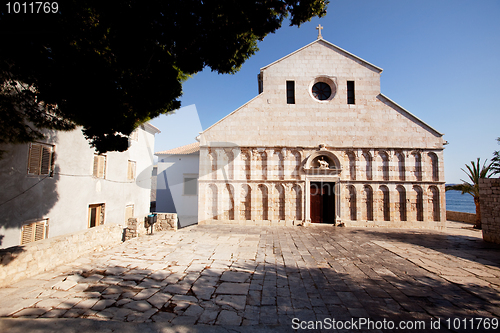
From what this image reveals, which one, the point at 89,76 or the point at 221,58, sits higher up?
the point at 221,58

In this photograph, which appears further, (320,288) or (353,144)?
(353,144)

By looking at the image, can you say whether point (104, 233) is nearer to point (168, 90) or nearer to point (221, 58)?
point (168, 90)

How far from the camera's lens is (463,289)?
454 centimetres

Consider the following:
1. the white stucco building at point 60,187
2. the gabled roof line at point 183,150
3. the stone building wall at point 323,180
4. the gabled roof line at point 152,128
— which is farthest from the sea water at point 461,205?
the white stucco building at point 60,187

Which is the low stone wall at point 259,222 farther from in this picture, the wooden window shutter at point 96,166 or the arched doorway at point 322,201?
the wooden window shutter at point 96,166

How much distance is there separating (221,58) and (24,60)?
200 inches

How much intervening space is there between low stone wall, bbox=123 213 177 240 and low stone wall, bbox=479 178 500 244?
45.7ft

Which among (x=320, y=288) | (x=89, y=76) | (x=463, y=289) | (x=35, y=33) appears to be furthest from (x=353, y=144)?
(x=35, y=33)

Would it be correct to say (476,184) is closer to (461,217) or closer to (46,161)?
(461,217)

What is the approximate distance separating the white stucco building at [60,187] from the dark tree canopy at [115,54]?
6.99ft

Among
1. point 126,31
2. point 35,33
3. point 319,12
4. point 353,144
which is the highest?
point 319,12

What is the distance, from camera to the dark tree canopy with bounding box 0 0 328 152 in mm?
4941

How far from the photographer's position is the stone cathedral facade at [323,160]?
478 inches

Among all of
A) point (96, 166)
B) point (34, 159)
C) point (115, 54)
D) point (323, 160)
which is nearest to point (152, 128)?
point (96, 166)
